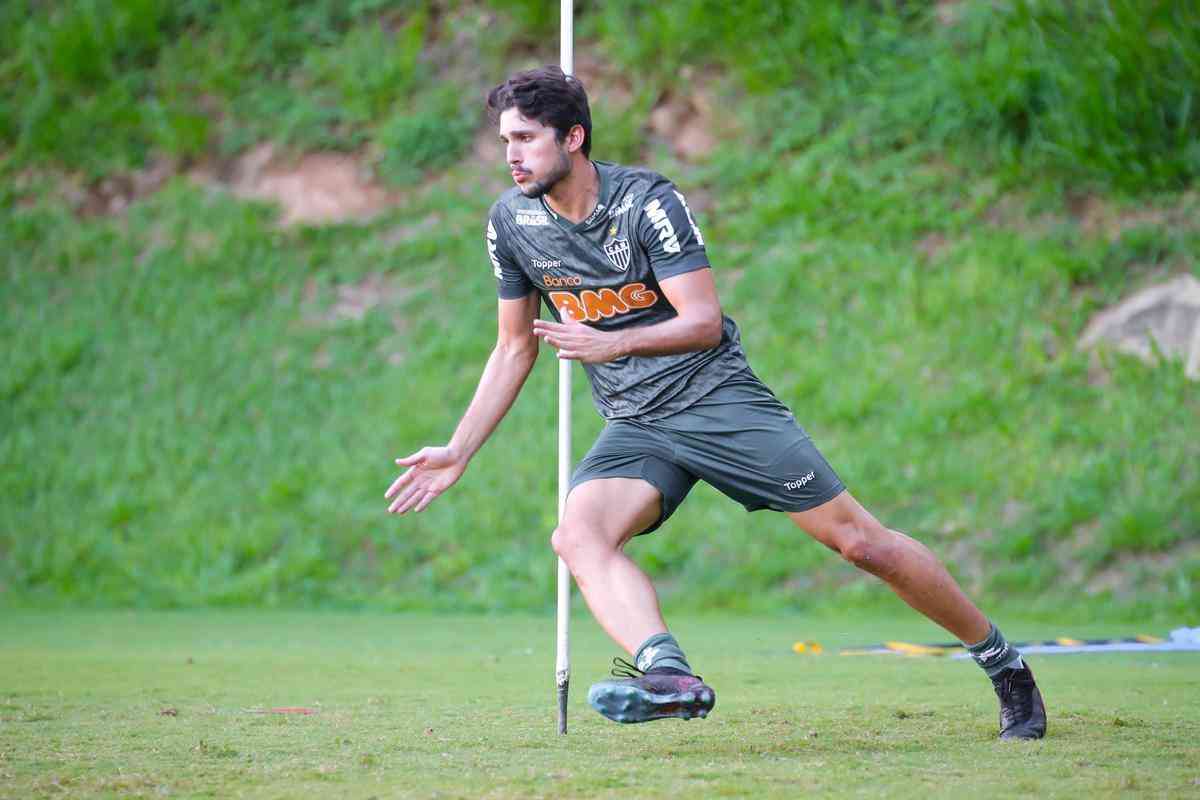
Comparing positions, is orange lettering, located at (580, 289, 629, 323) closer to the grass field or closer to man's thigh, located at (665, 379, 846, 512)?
man's thigh, located at (665, 379, 846, 512)

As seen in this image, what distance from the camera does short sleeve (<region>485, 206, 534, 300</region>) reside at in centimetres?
457

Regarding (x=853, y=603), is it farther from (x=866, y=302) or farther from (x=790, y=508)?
(x=790, y=508)

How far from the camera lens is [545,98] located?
4.25 m

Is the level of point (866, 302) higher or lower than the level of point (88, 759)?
higher

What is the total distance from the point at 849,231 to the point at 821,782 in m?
10.2

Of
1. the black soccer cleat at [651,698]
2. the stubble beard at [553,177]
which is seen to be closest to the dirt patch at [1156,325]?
the stubble beard at [553,177]

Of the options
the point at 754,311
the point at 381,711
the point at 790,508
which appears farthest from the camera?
the point at 754,311

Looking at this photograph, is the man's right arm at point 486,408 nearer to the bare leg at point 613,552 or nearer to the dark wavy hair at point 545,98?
the bare leg at point 613,552

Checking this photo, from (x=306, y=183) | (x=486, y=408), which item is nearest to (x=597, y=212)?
(x=486, y=408)

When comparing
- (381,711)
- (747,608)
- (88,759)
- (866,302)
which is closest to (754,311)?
(866,302)

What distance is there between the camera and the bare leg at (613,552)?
157 inches

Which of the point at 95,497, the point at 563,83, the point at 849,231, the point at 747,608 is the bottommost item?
the point at 747,608

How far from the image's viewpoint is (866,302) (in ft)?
40.8

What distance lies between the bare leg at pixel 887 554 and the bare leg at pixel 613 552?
51 centimetres
